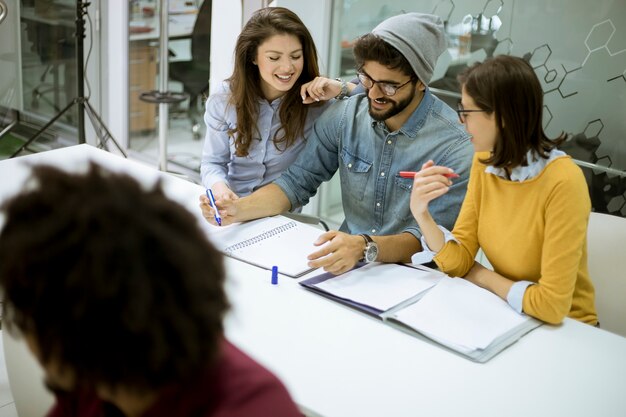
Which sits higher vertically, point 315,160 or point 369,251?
point 315,160

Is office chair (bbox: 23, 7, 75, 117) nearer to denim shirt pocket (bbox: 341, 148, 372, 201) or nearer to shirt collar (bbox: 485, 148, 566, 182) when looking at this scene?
denim shirt pocket (bbox: 341, 148, 372, 201)

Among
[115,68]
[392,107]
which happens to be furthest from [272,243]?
[115,68]

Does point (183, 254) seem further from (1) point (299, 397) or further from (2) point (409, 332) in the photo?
(2) point (409, 332)

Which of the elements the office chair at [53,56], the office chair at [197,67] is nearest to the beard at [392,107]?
the office chair at [197,67]

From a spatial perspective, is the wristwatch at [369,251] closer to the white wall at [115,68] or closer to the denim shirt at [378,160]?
the denim shirt at [378,160]

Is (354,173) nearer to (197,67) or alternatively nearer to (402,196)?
(402,196)

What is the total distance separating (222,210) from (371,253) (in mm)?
499

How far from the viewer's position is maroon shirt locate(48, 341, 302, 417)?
2.64ft

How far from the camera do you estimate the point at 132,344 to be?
2.38 feet

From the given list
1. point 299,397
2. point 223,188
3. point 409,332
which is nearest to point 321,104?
point 223,188

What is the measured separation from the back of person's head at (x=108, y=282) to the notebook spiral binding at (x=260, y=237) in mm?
1231

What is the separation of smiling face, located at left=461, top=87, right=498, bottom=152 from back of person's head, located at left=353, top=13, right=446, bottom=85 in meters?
0.39

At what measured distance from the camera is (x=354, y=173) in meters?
2.33

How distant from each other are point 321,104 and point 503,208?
2.99ft
